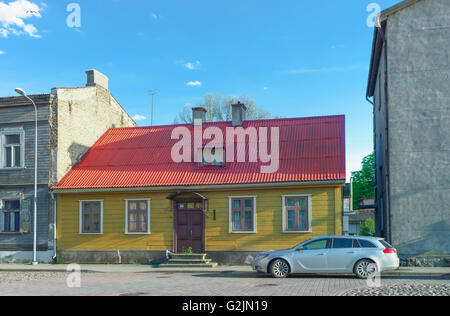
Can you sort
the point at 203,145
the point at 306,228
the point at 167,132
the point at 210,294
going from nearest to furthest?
1. the point at 210,294
2. the point at 306,228
3. the point at 203,145
4. the point at 167,132

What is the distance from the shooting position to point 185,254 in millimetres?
21562

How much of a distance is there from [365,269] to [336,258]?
949 millimetres

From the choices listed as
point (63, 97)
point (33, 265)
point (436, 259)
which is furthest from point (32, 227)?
point (436, 259)

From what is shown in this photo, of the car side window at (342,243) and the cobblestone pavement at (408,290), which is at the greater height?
the car side window at (342,243)

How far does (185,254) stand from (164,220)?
194cm

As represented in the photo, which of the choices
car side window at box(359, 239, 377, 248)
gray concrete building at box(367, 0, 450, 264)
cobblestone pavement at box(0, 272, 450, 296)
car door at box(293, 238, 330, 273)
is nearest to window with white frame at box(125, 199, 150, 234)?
cobblestone pavement at box(0, 272, 450, 296)

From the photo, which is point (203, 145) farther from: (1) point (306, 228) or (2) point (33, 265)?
(2) point (33, 265)

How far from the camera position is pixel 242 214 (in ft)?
71.5

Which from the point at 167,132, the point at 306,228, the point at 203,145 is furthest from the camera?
the point at 167,132

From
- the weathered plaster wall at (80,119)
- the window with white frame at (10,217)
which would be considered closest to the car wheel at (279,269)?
the weathered plaster wall at (80,119)

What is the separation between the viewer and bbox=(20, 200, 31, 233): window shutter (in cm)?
2380

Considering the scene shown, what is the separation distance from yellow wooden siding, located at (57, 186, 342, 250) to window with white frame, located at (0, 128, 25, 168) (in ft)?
10.0

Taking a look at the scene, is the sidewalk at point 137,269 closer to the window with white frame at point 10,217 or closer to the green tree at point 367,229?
the window with white frame at point 10,217

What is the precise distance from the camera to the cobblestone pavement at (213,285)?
41.9 ft
